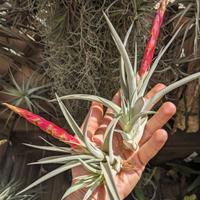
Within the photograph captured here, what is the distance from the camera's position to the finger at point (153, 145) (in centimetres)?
65

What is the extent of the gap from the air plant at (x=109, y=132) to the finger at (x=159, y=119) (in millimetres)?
11

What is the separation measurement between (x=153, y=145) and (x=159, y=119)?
0.06 m

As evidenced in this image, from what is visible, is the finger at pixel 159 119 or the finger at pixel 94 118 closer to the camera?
the finger at pixel 159 119

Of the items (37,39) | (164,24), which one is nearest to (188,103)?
(164,24)

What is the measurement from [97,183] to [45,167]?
2.01 ft

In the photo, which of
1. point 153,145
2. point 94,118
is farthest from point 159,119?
point 94,118

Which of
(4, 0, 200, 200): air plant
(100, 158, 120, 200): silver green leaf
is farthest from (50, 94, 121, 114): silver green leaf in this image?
(100, 158, 120, 200): silver green leaf

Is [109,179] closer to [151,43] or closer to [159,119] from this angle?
[159,119]

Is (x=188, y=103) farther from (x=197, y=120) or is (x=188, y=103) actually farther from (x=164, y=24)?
(x=164, y=24)

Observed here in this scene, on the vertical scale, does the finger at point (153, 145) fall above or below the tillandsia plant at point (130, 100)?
below

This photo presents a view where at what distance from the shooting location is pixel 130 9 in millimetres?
869

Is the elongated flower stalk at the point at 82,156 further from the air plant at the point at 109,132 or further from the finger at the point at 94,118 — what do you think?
the finger at the point at 94,118

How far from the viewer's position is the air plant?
64 cm

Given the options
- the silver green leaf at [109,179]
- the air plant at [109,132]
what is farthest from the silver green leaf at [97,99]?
the silver green leaf at [109,179]
